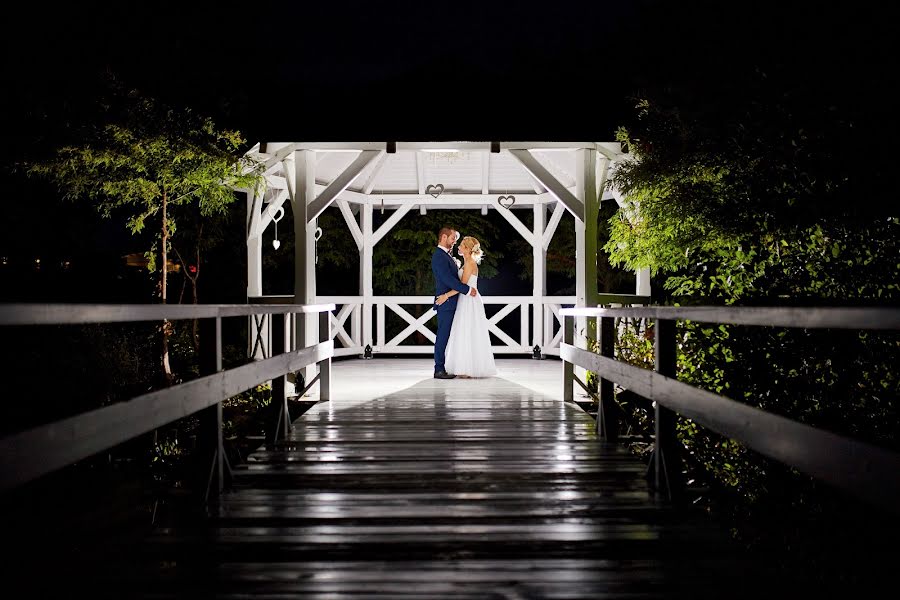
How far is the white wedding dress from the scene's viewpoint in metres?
11.0

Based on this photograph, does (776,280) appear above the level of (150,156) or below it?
below

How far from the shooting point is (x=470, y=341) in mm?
11211

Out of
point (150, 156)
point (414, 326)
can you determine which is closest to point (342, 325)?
point (414, 326)

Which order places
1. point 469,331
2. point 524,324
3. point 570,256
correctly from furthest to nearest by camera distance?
point 570,256
point 524,324
point 469,331

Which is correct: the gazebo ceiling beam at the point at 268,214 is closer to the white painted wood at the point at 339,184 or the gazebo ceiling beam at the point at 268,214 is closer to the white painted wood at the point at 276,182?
the white painted wood at the point at 276,182

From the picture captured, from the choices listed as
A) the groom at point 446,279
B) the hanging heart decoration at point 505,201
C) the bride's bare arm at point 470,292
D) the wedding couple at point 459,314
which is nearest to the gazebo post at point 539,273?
the hanging heart decoration at point 505,201

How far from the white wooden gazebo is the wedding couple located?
1259mm

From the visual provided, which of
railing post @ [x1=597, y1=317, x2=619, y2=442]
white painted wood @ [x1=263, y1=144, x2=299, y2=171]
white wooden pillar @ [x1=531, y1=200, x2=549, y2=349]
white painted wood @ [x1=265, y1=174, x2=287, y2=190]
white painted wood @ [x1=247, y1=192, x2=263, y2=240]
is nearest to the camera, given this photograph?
railing post @ [x1=597, y1=317, x2=619, y2=442]

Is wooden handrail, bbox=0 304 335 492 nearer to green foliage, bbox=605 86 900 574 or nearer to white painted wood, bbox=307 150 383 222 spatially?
green foliage, bbox=605 86 900 574

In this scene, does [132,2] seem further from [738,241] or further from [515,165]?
[738,241]

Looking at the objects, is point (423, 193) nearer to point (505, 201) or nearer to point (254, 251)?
point (505, 201)

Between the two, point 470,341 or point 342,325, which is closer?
point 470,341

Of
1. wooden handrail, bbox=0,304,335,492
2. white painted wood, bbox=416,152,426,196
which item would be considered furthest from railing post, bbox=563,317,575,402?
white painted wood, bbox=416,152,426,196

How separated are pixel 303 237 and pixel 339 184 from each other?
2.62ft
